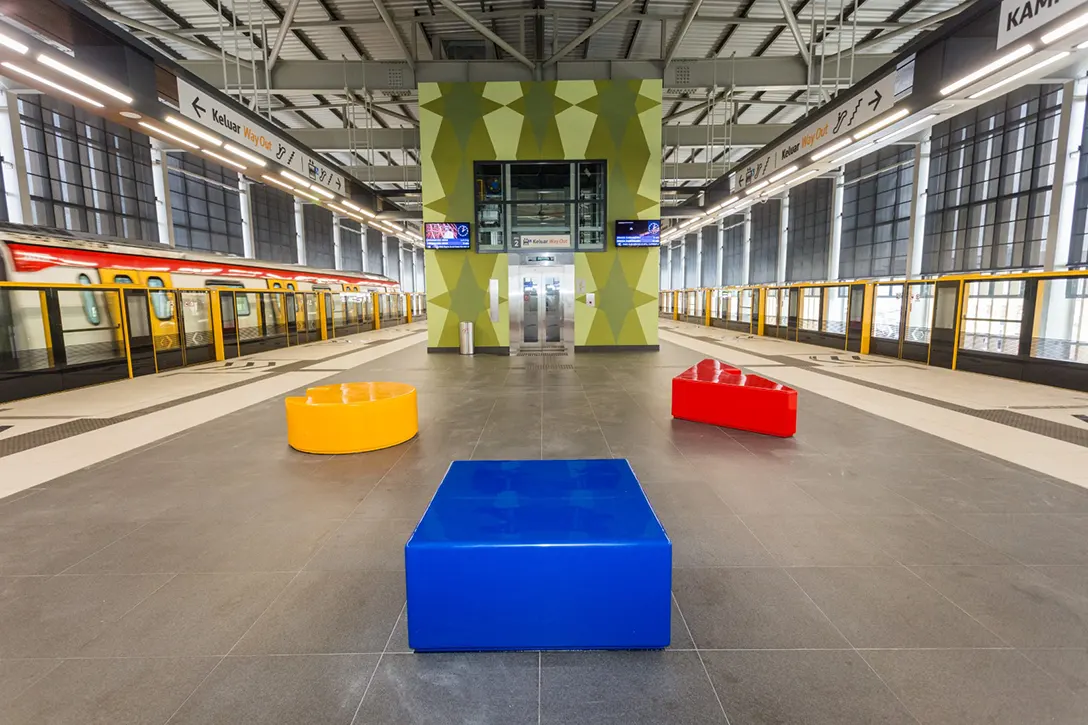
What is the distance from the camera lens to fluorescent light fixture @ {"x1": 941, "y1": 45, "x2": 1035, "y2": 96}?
4.56 metres

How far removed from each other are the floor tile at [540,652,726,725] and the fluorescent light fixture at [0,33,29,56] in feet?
20.1

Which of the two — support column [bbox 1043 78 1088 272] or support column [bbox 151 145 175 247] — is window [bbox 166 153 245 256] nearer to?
support column [bbox 151 145 175 247]

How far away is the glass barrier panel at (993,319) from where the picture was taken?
850cm

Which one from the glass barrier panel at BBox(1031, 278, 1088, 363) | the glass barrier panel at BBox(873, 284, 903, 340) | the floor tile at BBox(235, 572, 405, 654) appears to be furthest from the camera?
the glass barrier panel at BBox(873, 284, 903, 340)

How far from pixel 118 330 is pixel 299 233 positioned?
21.9 metres

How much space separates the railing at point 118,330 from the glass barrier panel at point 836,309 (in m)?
16.5

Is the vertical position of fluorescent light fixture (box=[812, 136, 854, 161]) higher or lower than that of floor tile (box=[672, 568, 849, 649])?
higher

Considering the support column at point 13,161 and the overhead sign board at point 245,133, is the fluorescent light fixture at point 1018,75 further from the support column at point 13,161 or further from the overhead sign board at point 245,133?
the support column at point 13,161

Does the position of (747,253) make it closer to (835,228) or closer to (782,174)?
(835,228)

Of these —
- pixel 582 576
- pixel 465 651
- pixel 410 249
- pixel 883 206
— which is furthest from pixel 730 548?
pixel 410 249

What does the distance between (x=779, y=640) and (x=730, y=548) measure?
30.2 inches

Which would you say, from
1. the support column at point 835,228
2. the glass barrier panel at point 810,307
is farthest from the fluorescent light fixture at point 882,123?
the support column at point 835,228

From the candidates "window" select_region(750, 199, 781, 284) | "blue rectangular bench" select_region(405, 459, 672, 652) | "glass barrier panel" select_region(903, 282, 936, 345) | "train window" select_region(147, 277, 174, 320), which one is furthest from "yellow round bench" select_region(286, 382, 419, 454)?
"window" select_region(750, 199, 781, 284)

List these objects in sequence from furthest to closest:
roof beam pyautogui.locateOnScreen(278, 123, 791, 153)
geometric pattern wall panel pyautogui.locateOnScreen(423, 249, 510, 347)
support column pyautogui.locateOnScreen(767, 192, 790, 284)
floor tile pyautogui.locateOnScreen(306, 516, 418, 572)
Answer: support column pyautogui.locateOnScreen(767, 192, 790, 284)
roof beam pyautogui.locateOnScreen(278, 123, 791, 153)
geometric pattern wall panel pyautogui.locateOnScreen(423, 249, 510, 347)
floor tile pyautogui.locateOnScreen(306, 516, 418, 572)
